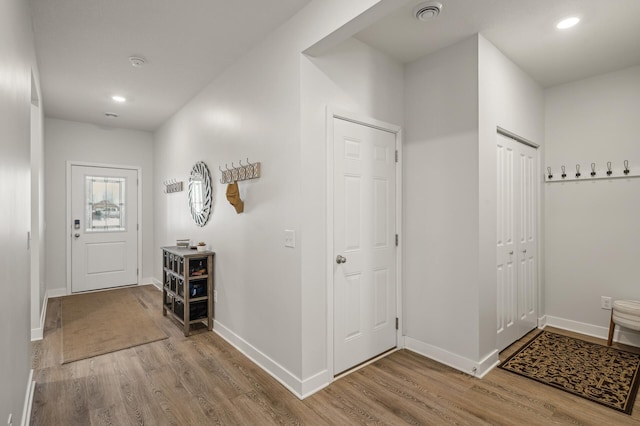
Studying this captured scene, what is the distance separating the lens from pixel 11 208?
1.51m

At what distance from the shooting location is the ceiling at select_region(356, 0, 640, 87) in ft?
7.38

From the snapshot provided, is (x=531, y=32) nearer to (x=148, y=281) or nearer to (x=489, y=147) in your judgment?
(x=489, y=147)

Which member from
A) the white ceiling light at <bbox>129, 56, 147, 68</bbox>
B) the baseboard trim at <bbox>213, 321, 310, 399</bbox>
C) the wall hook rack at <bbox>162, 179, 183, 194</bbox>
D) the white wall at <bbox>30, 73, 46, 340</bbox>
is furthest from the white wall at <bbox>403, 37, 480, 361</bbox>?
the white wall at <bbox>30, 73, 46, 340</bbox>

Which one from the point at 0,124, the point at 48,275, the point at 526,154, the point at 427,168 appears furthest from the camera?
the point at 48,275

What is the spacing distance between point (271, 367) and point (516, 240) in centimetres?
253

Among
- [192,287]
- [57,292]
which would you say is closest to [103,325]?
[192,287]

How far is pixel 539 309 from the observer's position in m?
3.60

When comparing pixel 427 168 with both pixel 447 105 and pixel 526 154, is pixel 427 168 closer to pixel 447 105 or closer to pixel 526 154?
pixel 447 105

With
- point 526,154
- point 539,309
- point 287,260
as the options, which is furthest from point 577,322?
point 287,260

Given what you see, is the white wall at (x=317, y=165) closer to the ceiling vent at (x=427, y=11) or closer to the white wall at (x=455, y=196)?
the ceiling vent at (x=427, y=11)

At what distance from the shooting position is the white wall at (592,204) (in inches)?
126

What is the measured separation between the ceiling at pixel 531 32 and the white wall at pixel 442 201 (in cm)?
21

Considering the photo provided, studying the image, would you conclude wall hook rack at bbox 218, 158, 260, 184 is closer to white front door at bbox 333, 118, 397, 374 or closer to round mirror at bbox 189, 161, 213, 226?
round mirror at bbox 189, 161, 213, 226

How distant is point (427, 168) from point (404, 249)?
77 cm
